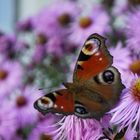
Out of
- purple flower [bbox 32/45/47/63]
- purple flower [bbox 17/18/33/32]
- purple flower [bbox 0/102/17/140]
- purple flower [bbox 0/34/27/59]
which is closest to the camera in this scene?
purple flower [bbox 0/102/17/140]

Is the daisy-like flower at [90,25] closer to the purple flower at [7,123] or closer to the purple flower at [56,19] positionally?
the purple flower at [56,19]

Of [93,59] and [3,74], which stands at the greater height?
[3,74]

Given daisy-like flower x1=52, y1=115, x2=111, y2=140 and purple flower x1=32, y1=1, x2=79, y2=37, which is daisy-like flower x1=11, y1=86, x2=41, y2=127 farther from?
daisy-like flower x1=52, y1=115, x2=111, y2=140

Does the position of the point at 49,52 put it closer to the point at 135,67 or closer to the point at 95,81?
the point at 135,67

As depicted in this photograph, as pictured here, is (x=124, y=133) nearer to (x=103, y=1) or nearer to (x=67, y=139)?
(x=67, y=139)

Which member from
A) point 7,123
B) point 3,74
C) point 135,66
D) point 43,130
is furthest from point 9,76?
point 135,66

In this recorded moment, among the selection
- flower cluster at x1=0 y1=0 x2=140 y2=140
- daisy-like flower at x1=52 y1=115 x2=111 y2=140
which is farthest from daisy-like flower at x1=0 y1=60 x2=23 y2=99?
daisy-like flower at x1=52 y1=115 x2=111 y2=140
